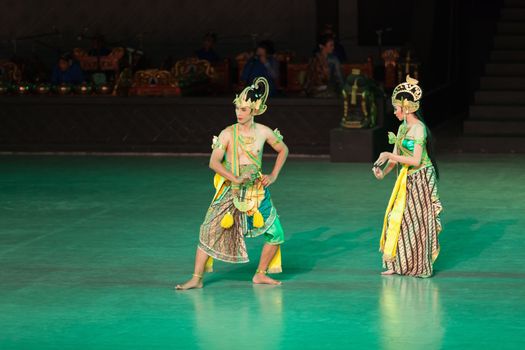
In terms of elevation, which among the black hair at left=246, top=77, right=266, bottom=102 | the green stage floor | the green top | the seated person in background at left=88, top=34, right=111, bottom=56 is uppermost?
the black hair at left=246, top=77, right=266, bottom=102

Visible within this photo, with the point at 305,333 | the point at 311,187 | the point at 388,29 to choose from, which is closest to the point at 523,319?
the point at 305,333

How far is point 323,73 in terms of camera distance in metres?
20.0

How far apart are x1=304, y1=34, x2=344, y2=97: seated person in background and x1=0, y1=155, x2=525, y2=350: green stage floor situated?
3.69 m

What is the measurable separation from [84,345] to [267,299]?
66.7 inches

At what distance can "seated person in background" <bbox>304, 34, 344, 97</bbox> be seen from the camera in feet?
62.7

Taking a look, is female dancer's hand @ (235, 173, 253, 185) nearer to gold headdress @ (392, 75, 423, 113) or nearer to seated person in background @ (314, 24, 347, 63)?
gold headdress @ (392, 75, 423, 113)

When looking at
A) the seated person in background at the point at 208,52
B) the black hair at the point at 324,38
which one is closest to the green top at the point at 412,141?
the black hair at the point at 324,38

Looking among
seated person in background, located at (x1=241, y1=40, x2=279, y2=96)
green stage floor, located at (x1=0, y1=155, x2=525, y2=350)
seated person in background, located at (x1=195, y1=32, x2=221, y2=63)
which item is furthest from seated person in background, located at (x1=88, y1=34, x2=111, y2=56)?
green stage floor, located at (x1=0, y1=155, x2=525, y2=350)

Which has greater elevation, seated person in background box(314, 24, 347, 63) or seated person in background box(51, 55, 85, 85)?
seated person in background box(314, 24, 347, 63)

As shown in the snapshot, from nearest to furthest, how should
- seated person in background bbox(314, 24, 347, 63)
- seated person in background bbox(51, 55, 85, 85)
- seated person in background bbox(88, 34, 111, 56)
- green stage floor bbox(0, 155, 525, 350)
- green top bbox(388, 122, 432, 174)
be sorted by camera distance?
1. green stage floor bbox(0, 155, 525, 350)
2. green top bbox(388, 122, 432, 174)
3. seated person in background bbox(51, 55, 85, 85)
4. seated person in background bbox(314, 24, 347, 63)
5. seated person in background bbox(88, 34, 111, 56)

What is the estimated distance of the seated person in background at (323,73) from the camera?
1912 centimetres

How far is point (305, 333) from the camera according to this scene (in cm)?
788

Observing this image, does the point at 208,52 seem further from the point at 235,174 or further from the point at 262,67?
the point at 235,174

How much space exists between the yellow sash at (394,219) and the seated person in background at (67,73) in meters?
11.3
